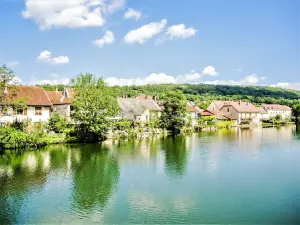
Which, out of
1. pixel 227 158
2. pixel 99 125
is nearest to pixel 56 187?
pixel 227 158

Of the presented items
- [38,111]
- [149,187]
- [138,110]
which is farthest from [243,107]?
[149,187]

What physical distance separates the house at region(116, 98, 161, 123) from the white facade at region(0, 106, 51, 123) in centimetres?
1670

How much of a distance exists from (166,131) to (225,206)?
4174cm

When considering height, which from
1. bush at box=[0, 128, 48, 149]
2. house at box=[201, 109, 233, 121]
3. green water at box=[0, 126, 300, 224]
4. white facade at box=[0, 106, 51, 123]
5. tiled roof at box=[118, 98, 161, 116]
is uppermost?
tiled roof at box=[118, 98, 161, 116]

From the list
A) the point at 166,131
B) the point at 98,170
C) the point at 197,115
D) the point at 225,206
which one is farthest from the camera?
the point at 197,115

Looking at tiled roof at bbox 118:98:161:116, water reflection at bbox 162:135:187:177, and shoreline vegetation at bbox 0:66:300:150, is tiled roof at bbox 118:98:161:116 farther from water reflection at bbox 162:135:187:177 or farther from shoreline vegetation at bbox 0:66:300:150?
water reflection at bbox 162:135:187:177

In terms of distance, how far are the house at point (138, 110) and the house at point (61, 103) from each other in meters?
10.3

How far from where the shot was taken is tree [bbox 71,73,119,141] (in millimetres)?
44094

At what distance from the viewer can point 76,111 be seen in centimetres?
4472

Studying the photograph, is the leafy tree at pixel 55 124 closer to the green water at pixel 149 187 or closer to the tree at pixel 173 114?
the green water at pixel 149 187

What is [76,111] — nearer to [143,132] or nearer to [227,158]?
[143,132]

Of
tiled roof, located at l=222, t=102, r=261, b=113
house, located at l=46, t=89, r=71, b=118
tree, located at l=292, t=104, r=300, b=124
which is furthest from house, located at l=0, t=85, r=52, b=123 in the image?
tree, located at l=292, t=104, r=300, b=124

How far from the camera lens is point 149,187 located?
21781mm

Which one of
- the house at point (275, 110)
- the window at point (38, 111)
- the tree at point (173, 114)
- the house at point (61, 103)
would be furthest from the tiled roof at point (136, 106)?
the house at point (275, 110)
